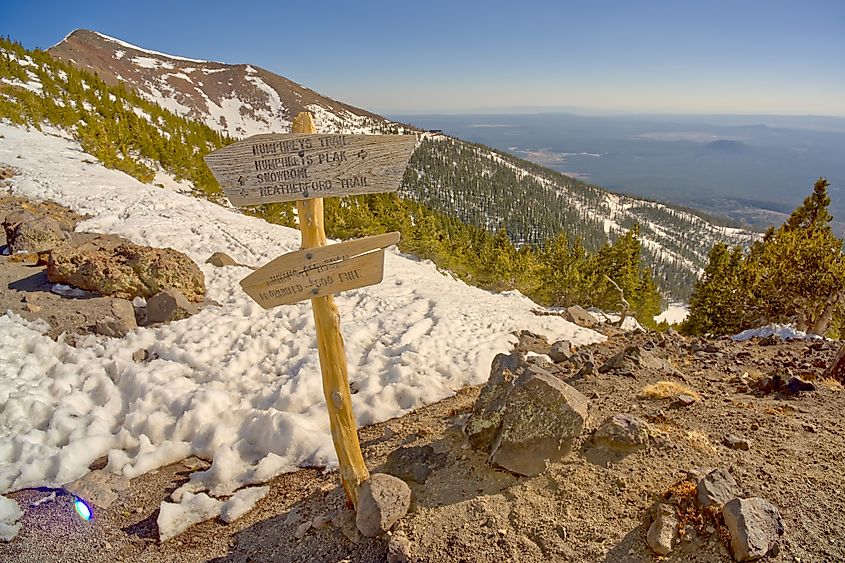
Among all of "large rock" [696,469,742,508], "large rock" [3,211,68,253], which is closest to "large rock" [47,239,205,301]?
"large rock" [3,211,68,253]

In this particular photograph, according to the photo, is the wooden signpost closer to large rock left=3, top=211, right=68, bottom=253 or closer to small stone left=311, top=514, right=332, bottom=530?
small stone left=311, top=514, right=332, bottom=530

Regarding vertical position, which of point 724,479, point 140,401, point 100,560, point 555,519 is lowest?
point 100,560

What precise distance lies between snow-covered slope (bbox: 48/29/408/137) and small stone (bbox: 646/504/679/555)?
12489cm

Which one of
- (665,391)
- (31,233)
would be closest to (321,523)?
(665,391)

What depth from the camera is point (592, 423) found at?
507 cm

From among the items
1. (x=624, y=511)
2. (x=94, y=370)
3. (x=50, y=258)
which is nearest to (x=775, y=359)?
(x=624, y=511)

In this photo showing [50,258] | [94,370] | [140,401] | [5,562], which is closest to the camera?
[5,562]

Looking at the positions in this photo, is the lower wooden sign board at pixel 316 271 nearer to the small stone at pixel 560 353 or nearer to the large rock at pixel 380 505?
the large rock at pixel 380 505

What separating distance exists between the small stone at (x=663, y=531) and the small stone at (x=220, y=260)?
11978 millimetres

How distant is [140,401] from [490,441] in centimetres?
544

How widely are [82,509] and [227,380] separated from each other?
270cm

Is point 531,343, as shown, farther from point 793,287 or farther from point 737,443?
point 793,287

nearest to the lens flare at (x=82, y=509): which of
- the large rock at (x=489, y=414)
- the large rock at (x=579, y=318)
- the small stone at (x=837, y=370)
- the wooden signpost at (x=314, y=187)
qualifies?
the wooden signpost at (x=314, y=187)

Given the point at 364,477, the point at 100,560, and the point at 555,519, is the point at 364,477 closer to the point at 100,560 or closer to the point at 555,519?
the point at 555,519
